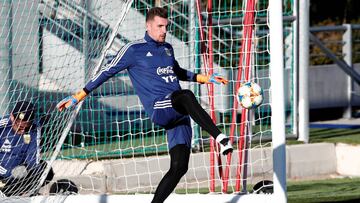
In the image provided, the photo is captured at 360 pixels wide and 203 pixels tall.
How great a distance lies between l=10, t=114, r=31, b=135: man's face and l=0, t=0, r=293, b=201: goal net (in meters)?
0.14

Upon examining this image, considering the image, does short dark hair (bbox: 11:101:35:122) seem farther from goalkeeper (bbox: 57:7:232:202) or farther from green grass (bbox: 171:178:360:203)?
green grass (bbox: 171:178:360:203)

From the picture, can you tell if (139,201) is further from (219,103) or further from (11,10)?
(219,103)

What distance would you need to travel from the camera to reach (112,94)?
1300 centimetres

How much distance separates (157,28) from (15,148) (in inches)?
93.4

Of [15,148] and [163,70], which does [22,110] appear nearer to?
[15,148]

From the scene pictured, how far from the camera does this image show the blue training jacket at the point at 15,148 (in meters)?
10.5

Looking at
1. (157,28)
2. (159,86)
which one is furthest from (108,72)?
(157,28)

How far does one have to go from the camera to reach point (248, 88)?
9102mm

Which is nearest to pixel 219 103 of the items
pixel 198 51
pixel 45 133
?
pixel 198 51

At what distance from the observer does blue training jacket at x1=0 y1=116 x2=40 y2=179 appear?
1052cm

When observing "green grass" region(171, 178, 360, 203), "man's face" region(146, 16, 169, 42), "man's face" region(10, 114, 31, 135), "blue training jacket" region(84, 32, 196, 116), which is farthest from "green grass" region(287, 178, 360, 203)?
"man's face" region(10, 114, 31, 135)

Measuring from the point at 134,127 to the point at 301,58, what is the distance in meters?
2.41

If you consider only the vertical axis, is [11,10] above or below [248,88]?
above

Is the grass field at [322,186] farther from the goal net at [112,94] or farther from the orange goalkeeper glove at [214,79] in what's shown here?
the orange goalkeeper glove at [214,79]
